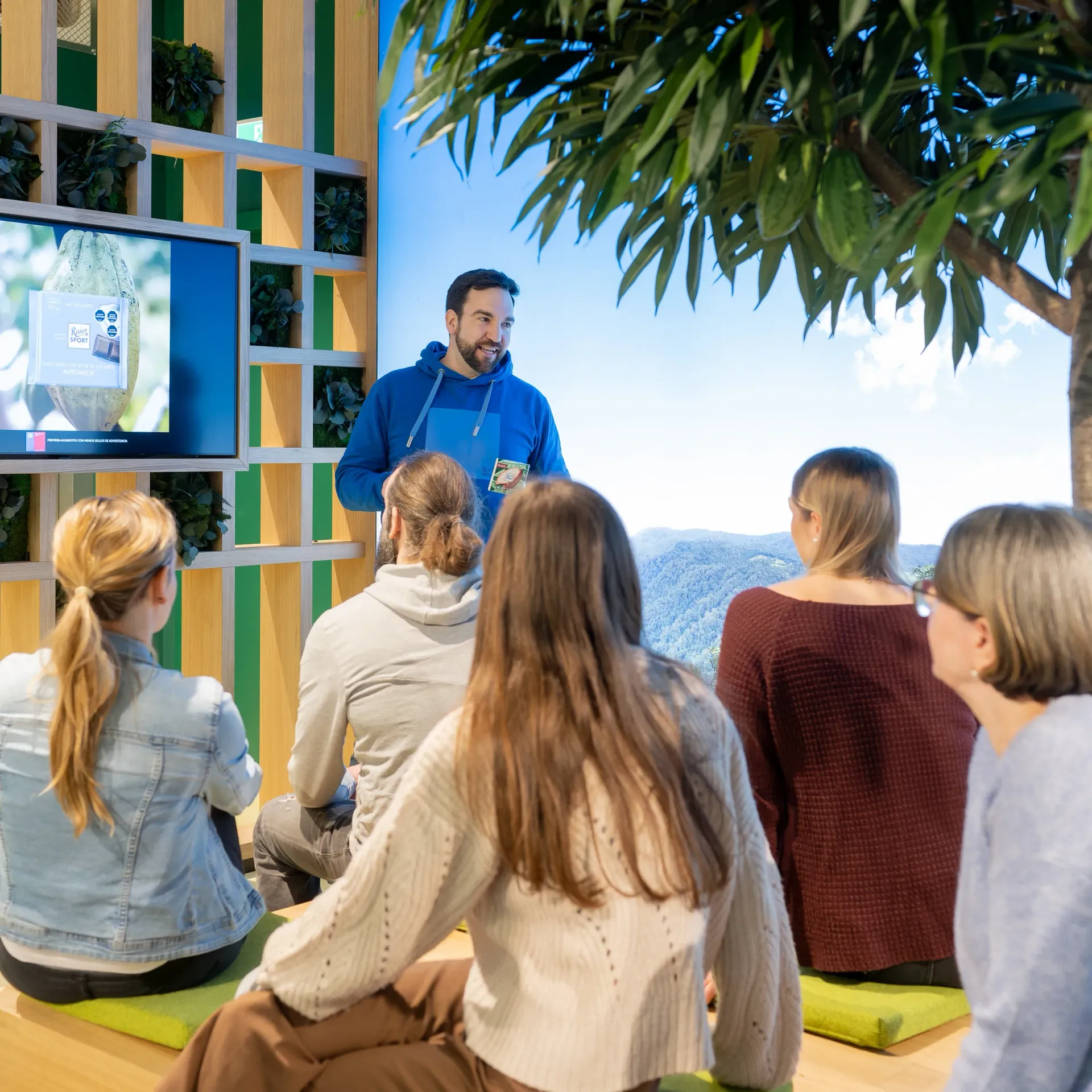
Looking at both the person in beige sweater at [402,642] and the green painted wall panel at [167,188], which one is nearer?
the person in beige sweater at [402,642]

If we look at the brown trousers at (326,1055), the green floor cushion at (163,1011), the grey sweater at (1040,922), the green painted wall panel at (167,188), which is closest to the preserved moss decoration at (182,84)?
the green painted wall panel at (167,188)

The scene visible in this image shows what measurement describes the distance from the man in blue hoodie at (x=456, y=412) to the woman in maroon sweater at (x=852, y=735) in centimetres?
172

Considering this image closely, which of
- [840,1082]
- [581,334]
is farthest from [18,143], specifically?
[840,1082]

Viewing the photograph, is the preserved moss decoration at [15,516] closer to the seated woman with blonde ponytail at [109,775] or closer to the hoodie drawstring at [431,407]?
the hoodie drawstring at [431,407]

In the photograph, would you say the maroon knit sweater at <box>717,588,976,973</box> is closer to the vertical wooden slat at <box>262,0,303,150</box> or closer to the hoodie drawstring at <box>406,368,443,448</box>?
the hoodie drawstring at <box>406,368,443,448</box>

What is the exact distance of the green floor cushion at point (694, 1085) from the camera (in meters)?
1.72

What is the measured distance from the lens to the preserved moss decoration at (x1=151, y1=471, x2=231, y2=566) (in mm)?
4102

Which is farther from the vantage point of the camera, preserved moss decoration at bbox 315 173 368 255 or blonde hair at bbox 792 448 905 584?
preserved moss decoration at bbox 315 173 368 255

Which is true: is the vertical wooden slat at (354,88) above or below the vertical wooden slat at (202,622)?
above

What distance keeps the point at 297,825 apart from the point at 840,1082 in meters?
1.35

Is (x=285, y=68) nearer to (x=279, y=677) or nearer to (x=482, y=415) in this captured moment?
(x=482, y=415)

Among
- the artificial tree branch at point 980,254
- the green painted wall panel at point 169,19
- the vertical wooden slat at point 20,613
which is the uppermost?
the green painted wall panel at point 169,19

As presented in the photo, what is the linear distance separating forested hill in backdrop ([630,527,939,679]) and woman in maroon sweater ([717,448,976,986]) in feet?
Answer: 6.03

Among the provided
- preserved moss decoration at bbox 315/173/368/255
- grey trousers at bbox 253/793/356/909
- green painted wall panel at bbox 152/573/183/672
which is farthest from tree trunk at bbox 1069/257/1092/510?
green painted wall panel at bbox 152/573/183/672
